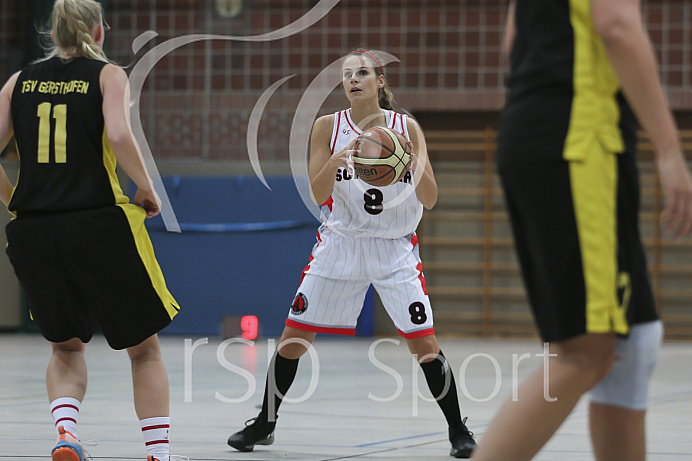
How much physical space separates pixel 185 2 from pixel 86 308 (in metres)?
9.44

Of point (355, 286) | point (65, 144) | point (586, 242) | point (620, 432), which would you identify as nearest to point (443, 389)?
point (355, 286)

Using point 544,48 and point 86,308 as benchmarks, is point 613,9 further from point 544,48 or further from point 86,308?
point 86,308

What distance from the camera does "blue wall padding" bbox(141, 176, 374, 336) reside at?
11477 mm

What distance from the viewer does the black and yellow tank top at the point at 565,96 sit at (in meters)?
2.13

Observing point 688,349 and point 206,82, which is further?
point 206,82

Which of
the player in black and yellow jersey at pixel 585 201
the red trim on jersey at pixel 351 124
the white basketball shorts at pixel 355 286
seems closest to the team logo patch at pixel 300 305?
the white basketball shorts at pixel 355 286

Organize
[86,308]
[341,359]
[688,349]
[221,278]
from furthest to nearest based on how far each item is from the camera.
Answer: [221,278]
[688,349]
[341,359]
[86,308]

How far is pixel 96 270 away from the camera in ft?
10.6

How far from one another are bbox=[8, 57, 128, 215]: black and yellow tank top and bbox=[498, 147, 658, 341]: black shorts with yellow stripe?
1572 mm

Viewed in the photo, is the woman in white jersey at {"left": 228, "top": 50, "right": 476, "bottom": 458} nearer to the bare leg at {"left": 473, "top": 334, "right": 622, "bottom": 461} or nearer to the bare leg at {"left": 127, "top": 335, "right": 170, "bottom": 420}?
the bare leg at {"left": 127, "top": 335, "right": 170, "bottom": 420}

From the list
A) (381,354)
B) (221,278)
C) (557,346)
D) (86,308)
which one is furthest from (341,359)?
(557,346)

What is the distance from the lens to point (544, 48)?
2.19 metres
